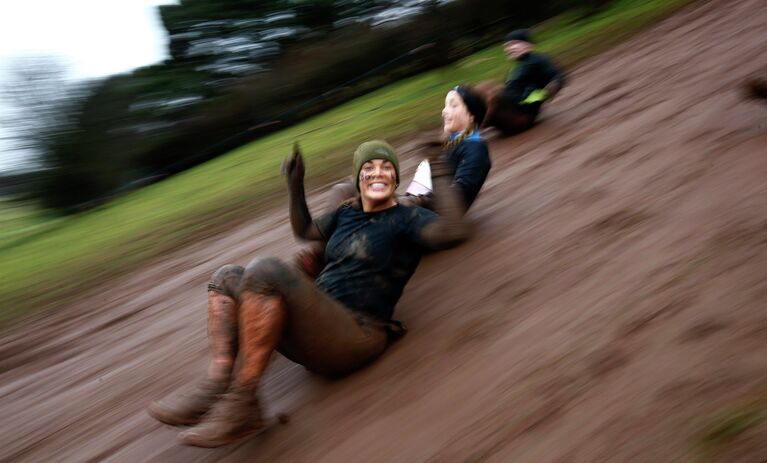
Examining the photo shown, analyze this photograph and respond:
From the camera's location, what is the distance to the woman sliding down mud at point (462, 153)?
444 centimetres

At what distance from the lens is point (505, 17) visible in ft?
58.2

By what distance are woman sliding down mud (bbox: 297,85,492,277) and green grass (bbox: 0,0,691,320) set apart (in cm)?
374

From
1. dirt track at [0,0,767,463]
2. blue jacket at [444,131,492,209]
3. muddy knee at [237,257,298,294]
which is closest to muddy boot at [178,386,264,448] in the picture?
dirt track at [0,0,767,463]

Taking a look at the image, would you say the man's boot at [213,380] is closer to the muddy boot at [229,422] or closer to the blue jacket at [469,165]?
the muddy boot at [229,422]

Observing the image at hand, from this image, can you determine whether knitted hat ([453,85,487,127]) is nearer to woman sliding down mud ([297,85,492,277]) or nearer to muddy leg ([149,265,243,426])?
woman sliding down mud ([297,85,492,277])

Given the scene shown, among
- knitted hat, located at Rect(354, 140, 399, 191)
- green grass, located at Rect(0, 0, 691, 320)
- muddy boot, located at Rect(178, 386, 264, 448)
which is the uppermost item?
knitted hat, located at Rect(354, 140, 399, 191)

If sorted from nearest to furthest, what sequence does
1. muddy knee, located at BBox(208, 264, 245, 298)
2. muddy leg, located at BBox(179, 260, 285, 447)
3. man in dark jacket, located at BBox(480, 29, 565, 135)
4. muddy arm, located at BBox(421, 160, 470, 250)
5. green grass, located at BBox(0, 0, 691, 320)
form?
muddy leg, located at BBox(179, 260, 285, 447) → muddy knee, located at BBox(208, 264, 245, 298) → muddy arm, located at BBox(421, 160, 470, 250) → man in dark jacket, located at BBox(480, 29, 565, 135) → green grass, located at BBox(0, 0, 691, 320)

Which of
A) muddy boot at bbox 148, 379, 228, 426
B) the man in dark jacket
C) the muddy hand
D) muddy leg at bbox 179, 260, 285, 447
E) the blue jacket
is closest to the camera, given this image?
muddy leg at bbox 179, 260, 285, 447

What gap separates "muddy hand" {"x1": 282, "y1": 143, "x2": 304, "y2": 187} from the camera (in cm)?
375

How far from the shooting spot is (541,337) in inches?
135

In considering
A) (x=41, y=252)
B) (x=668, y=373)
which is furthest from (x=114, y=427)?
(x=41, y=252)

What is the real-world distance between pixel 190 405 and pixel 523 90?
5426 mm

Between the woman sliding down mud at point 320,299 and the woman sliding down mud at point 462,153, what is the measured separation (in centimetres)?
35

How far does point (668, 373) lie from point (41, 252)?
942cm
